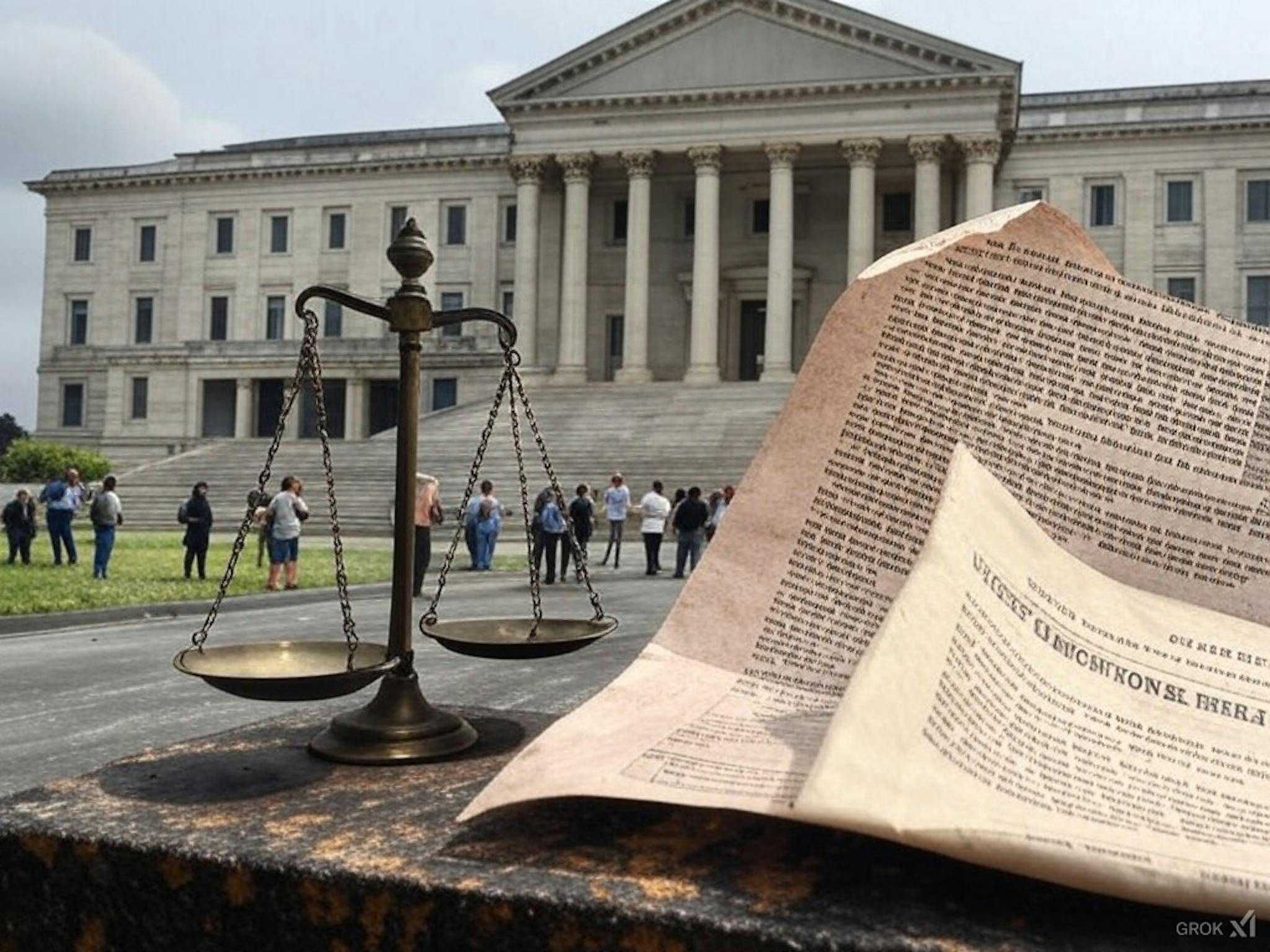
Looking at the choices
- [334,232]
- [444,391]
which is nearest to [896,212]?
[444,391]

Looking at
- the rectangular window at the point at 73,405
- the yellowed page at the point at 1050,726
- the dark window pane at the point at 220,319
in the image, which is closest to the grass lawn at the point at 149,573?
the yellowed page at the point at 1050,726

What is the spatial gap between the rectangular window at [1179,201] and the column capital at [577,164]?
898 inches

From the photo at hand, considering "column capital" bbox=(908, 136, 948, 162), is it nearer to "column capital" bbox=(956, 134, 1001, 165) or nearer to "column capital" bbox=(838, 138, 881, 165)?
"column capital" bbox=(956, 134, 1001, 165)

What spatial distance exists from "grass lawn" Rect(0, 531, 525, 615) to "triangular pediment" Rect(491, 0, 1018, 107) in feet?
83.1

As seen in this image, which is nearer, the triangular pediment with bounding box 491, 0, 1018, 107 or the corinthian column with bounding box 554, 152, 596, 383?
the triangular pediment with bounding box 491, 0, 1018, 107

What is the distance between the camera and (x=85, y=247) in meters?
55.2

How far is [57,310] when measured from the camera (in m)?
55.1

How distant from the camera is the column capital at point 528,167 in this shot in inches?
1773

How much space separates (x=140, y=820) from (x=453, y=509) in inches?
1031

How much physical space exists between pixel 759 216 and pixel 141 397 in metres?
29.8

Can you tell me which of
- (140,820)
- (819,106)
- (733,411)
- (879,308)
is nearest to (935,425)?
(879,308)

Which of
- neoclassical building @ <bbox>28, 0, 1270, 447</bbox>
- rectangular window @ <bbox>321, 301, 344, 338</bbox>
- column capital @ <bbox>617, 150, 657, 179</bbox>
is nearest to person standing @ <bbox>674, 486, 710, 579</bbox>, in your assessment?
neoclassical building @ <bbox>28, 0, 1270, 447</bbox>

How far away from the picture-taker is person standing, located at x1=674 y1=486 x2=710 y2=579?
18328 mm

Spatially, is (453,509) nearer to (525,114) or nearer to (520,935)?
(525,114)
